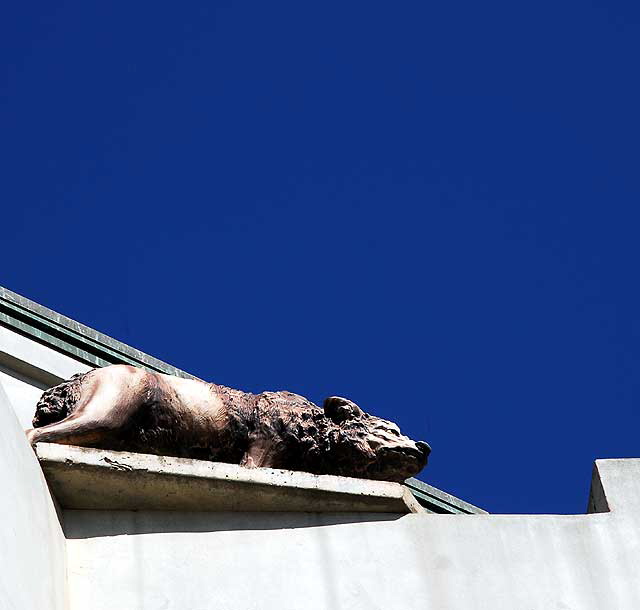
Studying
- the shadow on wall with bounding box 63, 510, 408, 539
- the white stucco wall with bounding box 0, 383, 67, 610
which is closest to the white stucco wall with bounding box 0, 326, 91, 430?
the shadow on wall with bounding box 63, 510, 408, 539

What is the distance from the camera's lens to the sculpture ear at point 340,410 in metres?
10.8

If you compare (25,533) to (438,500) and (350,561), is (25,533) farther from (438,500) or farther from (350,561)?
(438,500)

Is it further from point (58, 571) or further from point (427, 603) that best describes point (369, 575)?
point (58, 571)

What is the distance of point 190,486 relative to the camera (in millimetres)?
9719

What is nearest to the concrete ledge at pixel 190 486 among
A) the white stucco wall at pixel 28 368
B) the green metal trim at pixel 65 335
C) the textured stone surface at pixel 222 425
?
the textured stone surface at pixel 222 425

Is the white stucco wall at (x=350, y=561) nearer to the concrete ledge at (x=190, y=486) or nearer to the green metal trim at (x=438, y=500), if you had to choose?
the concrete ledge at (x=190, y=486)

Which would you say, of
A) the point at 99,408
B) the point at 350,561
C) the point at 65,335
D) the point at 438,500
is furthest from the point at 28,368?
the point at 350,561

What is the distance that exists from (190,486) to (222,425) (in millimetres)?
743

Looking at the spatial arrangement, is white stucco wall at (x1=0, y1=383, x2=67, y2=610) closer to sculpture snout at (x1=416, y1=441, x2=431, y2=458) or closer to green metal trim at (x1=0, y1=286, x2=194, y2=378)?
sculpture snout at (x1=416, y1=441, x2=431, y2=458)

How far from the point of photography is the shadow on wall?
9602mm

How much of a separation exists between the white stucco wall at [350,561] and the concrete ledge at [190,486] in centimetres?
7

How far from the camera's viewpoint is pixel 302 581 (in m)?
9.62

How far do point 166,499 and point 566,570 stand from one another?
2.16 metres

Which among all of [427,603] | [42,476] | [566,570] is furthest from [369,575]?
[42,476]
